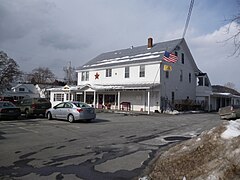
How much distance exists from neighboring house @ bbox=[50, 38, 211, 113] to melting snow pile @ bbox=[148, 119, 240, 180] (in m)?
20.0

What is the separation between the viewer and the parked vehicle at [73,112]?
16109mm

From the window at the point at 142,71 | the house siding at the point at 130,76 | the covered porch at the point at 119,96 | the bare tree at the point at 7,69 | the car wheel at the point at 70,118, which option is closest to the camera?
the car wheel at the point at 70,118

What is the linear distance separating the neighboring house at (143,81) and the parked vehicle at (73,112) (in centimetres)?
1080

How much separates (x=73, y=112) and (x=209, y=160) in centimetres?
1237

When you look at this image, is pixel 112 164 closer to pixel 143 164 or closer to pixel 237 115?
pixel 143 164

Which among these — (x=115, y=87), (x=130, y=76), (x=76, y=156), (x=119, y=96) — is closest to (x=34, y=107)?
(x=115, y=87)

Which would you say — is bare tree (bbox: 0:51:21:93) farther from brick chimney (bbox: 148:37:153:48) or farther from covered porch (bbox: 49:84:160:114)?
brick chimney (bbox: 148:37:153:48)

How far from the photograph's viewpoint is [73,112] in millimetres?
16281

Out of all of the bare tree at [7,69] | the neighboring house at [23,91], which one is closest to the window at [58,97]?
the bare tree at [7,69]

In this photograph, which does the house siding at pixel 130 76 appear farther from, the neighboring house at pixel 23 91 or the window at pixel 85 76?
the neighboring house at pixel 23 91

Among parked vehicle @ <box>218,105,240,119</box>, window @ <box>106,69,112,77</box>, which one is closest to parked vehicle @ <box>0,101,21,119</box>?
window @ <box>106,69,112,77</box>

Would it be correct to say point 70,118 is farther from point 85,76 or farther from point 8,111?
point 85,76

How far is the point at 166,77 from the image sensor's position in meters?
29.8

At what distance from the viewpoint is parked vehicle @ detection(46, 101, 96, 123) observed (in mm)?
16109
